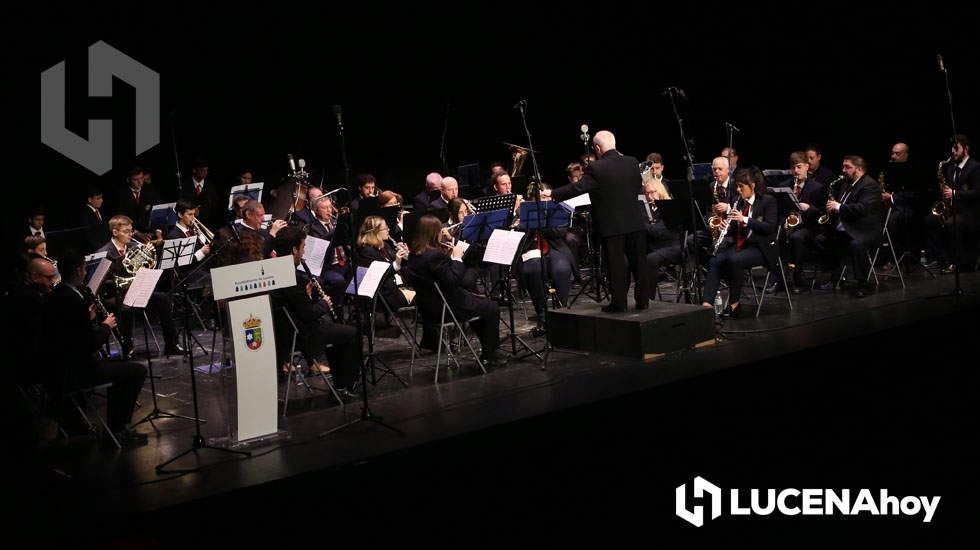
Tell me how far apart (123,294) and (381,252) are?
93.2 inches

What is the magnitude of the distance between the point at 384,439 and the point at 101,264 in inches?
118

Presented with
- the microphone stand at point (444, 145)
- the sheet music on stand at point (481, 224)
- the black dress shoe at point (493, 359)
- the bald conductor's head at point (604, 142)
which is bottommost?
the black dress shoe at point (493, 359)

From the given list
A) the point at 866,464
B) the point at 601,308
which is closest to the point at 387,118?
the point at 601,308

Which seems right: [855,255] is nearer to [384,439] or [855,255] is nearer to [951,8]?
[951,8]

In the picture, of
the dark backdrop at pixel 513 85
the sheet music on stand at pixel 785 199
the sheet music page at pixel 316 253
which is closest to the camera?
the sheet music page at pixel 316 253

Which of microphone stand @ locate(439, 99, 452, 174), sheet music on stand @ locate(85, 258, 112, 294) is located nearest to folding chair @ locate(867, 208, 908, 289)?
microphone stand @ locate(439, 99, 452, 174)

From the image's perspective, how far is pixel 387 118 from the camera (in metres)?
12.9

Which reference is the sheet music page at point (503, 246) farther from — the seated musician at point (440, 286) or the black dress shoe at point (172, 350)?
the black dress shoe at point (172, 350)

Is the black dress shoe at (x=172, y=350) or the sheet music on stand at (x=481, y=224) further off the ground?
the sheet music on stand at (x=481, y=224)

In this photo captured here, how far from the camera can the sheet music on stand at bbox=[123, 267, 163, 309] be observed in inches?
276

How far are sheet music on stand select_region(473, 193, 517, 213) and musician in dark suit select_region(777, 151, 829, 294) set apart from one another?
316 centimetres

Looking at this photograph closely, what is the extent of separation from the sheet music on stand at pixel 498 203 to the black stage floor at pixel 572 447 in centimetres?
144

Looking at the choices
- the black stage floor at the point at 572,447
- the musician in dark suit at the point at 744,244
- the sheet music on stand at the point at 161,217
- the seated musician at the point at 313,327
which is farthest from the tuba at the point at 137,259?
the musician in dark suit at the point at 744,244

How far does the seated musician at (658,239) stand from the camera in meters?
9.25
